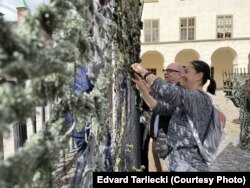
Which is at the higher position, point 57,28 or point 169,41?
point 169,41

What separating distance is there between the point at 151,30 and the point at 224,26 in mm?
6201

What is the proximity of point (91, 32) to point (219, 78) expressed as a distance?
32.5 m

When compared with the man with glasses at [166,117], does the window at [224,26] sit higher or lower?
higher

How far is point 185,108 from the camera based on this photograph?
2465mm

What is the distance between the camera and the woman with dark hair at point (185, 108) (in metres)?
2.36

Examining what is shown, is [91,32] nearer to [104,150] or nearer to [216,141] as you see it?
[104,150]

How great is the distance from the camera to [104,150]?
160cm

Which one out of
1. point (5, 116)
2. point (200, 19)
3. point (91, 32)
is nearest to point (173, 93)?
point (91, 32)

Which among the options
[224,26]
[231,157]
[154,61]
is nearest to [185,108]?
[231,157]

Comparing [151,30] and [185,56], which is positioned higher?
[151,30]

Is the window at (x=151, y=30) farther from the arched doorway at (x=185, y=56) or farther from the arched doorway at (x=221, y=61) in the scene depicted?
the arched doorway at (x=221, y=61)
